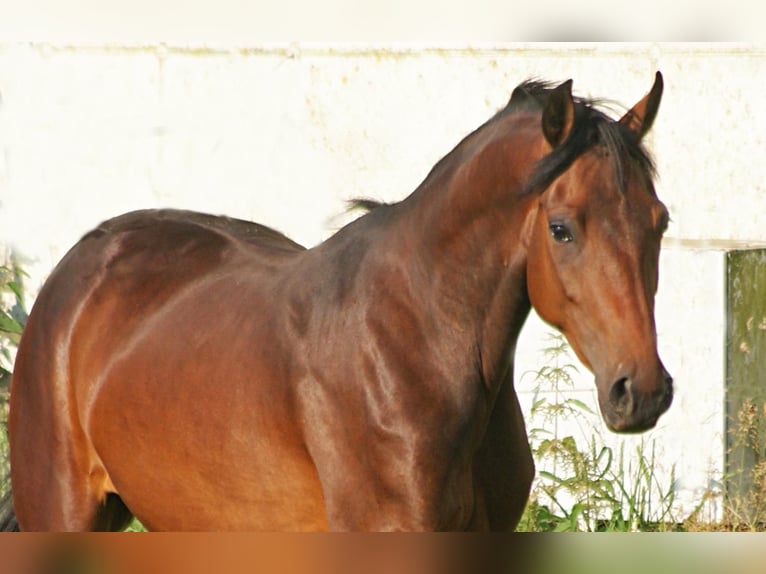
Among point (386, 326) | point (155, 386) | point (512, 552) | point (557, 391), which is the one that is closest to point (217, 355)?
point (155, 386)

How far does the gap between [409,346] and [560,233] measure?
20.2 inches

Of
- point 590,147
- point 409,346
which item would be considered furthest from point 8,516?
point 590,147

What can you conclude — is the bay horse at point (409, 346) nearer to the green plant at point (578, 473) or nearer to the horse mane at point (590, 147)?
the horse mane at point (590, 147)

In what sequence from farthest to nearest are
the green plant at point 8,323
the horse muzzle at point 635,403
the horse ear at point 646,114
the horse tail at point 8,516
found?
1. the green plant at point 8,323
2. the horse tail at point 8,516
3. the horse ear at point 646,114
4. the horse muzzle at point 635,403

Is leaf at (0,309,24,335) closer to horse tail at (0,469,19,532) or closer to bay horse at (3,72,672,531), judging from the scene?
horse tail at (0,469,19,532)

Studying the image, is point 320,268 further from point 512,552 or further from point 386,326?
point 512,552

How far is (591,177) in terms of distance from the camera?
290cm

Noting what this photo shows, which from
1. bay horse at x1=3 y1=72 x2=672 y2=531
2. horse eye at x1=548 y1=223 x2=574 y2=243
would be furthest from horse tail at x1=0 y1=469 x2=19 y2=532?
horse eye at x1=548 y1=223 x2=574 y2=243

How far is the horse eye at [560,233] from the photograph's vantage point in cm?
289

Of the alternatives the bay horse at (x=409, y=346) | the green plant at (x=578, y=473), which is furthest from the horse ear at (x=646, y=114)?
the green plant at (x=578, y=473)

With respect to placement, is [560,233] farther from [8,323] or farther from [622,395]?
[8,323]

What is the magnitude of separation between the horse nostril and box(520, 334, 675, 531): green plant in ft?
8.88

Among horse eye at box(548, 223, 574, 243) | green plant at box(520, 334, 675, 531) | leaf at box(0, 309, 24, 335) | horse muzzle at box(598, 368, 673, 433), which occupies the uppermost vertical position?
horse eye at box(548, 223, 574, 243)

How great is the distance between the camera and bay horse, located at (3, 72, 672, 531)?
9.45ft
